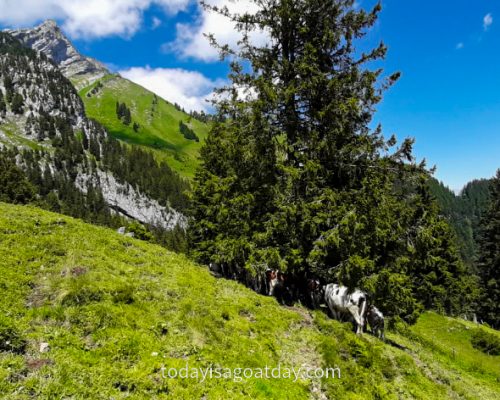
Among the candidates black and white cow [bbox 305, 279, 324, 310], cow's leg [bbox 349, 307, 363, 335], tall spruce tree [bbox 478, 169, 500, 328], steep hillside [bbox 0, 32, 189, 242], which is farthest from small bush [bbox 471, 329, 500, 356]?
steep hillside [bbox 0, 32, 189, 242]

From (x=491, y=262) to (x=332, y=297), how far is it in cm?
4107

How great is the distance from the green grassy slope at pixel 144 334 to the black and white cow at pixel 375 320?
5.95ft

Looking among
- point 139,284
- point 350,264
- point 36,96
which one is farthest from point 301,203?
point 36,96

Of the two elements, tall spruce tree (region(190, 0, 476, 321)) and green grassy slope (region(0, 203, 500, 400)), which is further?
tall spruce tree (region(190, 0, 476, 321))

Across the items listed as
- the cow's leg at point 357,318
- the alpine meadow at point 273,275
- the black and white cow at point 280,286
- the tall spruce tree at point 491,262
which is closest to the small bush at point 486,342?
the alpine meadow at point 273,275

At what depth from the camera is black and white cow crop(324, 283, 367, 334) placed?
14852 millimetres

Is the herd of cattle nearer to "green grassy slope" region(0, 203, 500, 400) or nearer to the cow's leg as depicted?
the cow's leg

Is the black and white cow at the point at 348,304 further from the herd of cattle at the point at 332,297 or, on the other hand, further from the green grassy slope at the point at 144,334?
the green grassy slope at the point at 144,334

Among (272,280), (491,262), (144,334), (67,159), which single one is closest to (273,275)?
(272,280)

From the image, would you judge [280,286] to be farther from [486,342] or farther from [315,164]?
[486,342]

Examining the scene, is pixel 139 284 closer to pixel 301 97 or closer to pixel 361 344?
pixel 361 344

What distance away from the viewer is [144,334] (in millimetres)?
9250

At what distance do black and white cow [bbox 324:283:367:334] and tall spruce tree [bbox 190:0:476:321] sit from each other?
0.51 m

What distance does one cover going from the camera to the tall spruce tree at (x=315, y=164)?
1541 cm
